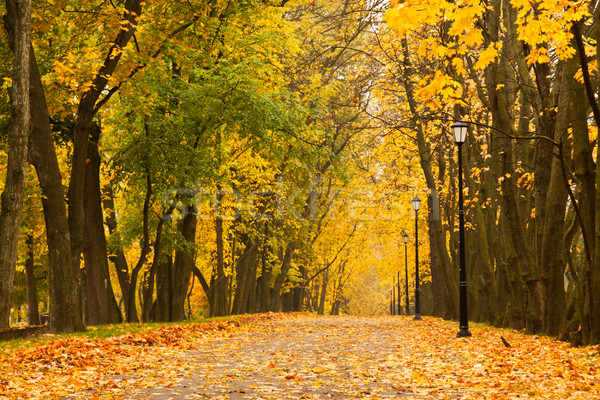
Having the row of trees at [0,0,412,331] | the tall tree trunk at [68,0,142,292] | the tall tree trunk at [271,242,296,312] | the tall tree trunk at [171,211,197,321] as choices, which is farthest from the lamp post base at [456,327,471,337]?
the tall tree trunk at [271,242,296,312]

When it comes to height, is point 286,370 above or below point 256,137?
below

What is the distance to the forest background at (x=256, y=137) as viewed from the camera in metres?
10.8

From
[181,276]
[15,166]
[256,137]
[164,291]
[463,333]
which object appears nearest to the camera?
[15,166]

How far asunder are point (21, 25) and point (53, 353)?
230 inches

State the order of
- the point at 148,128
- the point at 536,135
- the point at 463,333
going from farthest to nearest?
1. the point at 148,128
2. the point at 463,333
3. the point at 536,135

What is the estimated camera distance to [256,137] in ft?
64.3

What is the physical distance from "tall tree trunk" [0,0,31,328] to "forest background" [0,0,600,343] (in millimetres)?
28

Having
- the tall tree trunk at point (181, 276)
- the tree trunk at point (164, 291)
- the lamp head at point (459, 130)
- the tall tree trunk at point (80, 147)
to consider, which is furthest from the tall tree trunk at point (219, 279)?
the lamp head at point (459, 130)

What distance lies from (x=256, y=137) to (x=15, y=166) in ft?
31.4

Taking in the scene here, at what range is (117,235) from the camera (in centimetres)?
2284

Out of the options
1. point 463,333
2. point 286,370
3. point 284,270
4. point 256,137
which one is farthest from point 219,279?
point 286,370

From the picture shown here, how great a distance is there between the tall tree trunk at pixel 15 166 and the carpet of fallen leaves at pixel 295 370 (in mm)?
1608

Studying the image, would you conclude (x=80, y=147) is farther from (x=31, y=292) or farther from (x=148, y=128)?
(x=31, y=292)

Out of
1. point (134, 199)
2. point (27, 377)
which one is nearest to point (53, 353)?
point (27, 377)
